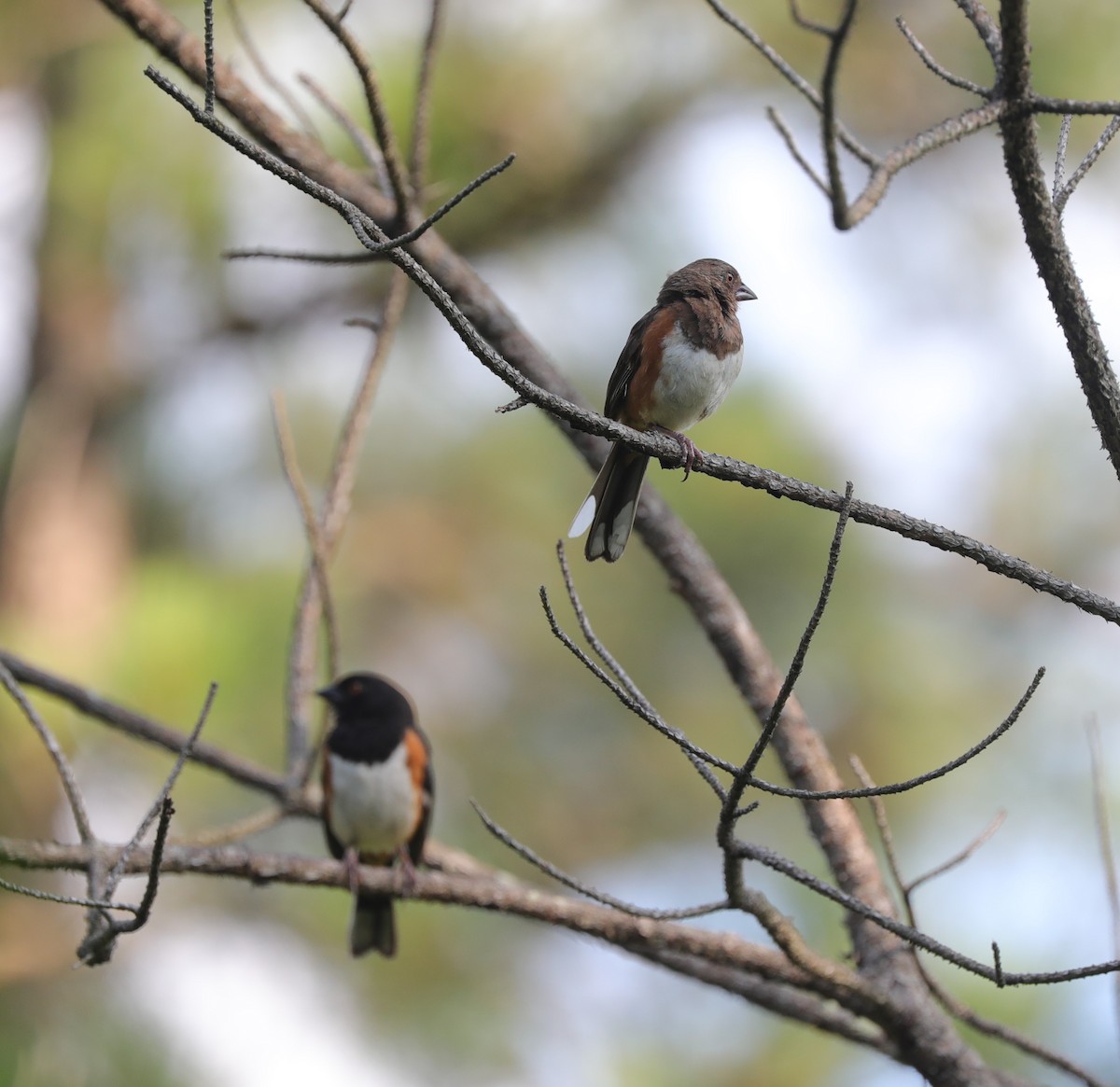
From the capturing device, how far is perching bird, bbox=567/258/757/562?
3.08 m

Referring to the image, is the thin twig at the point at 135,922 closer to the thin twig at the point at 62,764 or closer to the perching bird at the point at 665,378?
the thin twig at the point at 62,764

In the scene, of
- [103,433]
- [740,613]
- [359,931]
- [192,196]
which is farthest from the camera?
[103,433]

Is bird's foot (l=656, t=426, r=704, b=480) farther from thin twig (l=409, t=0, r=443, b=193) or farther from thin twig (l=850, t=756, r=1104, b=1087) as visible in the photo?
thin twig (l=409, t=0, r=443, b=193)

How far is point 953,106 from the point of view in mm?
6184

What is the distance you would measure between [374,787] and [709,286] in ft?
6.76

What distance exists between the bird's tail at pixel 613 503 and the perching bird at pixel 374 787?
1.39 meters

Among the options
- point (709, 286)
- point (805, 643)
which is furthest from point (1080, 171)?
point (709, 286)

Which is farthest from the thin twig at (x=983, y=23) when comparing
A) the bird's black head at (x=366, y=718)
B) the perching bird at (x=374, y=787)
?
the bird's black head at (x=366, y=718)

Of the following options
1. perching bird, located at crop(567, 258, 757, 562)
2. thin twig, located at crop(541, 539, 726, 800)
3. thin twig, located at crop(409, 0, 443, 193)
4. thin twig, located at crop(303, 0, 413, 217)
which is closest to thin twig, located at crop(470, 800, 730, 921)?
thin twig, located at crop(541, 539, 726, 800)

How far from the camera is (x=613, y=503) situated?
10.1ft

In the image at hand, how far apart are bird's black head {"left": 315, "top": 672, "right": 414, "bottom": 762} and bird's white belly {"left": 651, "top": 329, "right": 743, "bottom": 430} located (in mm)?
1787

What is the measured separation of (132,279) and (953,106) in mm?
4163

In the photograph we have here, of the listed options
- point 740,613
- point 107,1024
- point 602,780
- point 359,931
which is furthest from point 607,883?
point 740,613

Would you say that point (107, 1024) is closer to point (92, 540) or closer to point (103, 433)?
point (92, 540)
